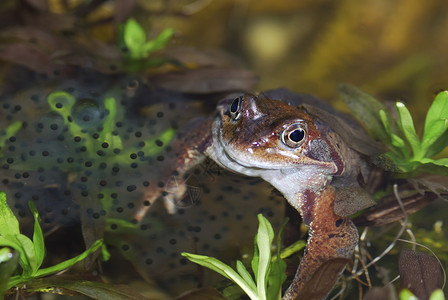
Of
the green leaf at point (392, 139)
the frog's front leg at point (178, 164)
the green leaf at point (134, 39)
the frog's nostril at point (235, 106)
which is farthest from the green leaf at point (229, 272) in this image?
the green leaf at point (134, 39)

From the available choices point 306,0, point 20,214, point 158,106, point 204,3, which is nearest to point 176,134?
point 158,106

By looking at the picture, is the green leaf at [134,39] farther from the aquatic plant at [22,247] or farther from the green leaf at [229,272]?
the green leaf at [229,272]

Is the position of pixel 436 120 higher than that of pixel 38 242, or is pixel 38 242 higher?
pixel 436 120

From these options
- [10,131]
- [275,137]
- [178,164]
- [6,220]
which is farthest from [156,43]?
[6,220]

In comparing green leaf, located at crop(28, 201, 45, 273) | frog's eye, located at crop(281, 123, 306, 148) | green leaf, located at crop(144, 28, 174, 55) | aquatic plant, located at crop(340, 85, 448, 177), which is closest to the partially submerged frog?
frog's eye, located at crop(281, 123, 306, 148)

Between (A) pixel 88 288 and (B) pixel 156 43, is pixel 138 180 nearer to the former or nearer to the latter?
(A) pixel 88 288

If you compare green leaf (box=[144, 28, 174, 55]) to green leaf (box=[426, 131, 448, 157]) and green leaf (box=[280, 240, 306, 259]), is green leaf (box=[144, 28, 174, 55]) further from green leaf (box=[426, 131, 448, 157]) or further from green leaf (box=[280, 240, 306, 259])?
green leaf (box=[426, 131, 448, 157])
